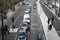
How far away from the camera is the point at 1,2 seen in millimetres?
38094

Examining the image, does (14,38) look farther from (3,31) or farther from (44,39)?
(44,39)

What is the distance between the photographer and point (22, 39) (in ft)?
81.7

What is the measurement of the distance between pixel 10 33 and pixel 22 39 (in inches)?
237

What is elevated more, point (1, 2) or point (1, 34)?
point (1, 2)

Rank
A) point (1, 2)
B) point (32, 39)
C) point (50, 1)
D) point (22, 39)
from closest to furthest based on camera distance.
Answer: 1. point (22, 39)
2. point (32, 39)
3. point (1, 2)
4. point (50, 1)

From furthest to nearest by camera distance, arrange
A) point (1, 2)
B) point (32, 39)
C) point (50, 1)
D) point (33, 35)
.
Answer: point (50, 1) → point (1, 2) → point (33, 35) → point (32, 39)

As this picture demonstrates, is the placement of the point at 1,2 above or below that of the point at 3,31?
above

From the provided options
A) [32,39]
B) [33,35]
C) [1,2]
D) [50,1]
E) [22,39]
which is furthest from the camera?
[50,1]

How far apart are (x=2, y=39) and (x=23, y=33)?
260 cm

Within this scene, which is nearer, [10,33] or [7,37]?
[7,37]

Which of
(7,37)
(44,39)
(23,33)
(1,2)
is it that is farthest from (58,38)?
(1,2)

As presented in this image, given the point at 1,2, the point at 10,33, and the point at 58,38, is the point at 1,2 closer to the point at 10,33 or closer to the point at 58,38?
the point at 10,33

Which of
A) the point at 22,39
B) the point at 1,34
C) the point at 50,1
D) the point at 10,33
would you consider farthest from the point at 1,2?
the point at 50,1

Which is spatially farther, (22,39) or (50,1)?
(50,1)
